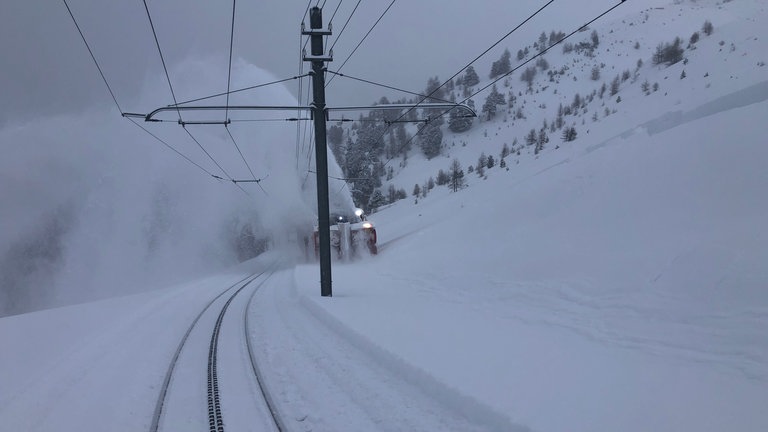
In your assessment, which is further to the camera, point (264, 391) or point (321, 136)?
point (321, 136)

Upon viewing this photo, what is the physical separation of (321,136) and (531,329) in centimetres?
789

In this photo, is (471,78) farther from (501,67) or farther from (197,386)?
(197,386)

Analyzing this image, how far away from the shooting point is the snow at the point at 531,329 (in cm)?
500

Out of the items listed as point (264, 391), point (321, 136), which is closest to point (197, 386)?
point (264, 391)

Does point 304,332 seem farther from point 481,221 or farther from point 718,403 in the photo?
point 481,221

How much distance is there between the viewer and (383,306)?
11.1m

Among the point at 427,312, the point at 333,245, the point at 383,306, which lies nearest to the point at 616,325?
the point at 427,312

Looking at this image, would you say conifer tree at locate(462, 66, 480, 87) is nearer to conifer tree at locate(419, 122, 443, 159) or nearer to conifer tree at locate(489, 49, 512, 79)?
conifer tree at locate(489, 49, 512, 79)

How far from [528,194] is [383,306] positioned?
730 cm

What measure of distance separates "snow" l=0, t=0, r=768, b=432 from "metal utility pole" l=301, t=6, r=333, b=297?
1.02 meters

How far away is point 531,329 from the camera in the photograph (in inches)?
309

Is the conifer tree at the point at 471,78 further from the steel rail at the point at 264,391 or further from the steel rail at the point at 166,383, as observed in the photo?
the steel rail at the point at 264,391

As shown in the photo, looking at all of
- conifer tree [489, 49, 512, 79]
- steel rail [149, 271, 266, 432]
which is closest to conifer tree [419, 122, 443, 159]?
conifer tree [489, 49, 512, 79]

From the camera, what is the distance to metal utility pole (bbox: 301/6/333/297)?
1322 cm
